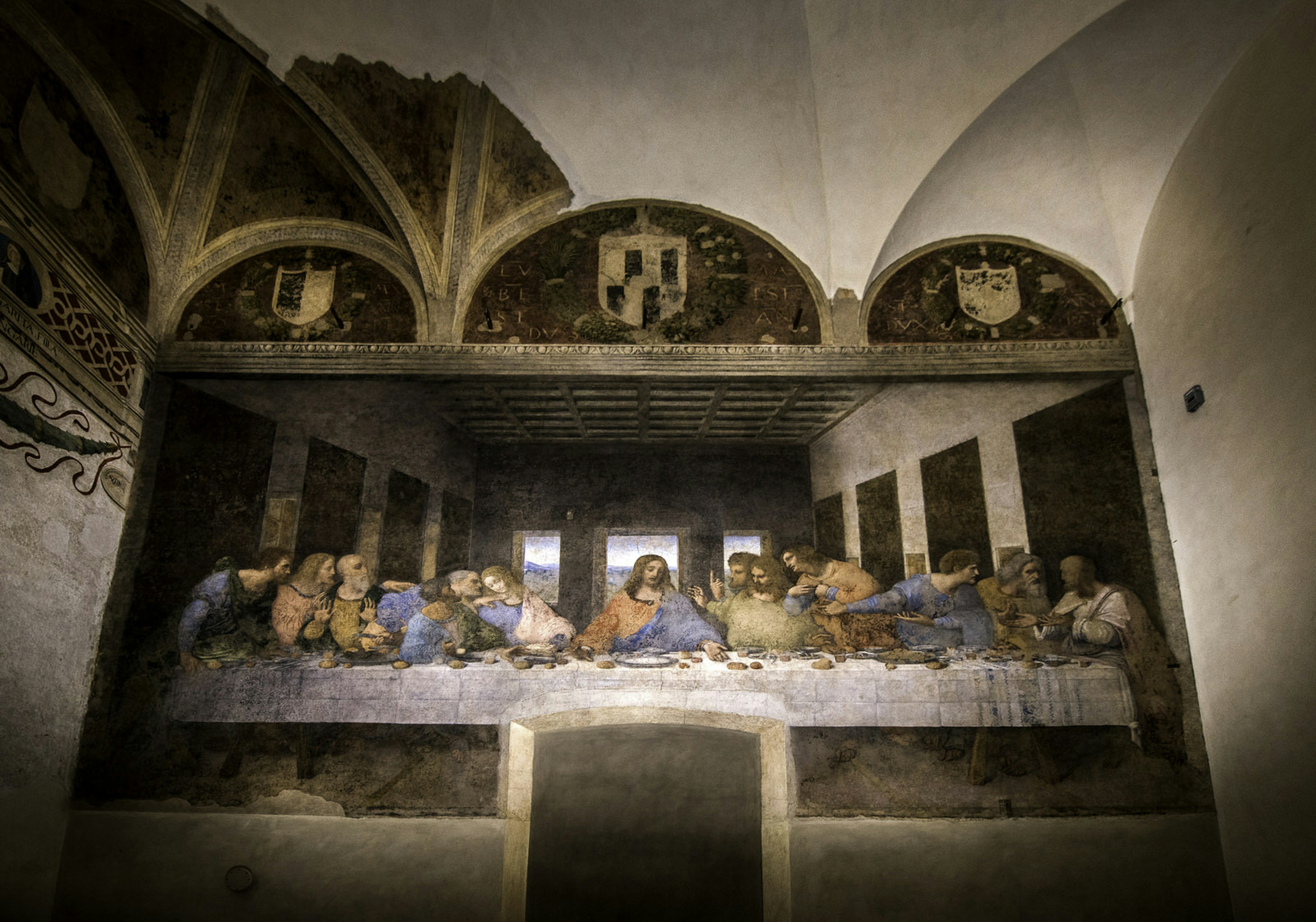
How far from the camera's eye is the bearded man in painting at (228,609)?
5.96m

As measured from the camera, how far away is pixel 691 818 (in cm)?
575

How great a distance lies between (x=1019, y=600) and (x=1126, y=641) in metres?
Answer: 0.78

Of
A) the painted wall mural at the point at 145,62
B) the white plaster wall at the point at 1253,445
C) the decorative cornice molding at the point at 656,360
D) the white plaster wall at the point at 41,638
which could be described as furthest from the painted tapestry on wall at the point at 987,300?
the white plaster wall at the point at 41,638

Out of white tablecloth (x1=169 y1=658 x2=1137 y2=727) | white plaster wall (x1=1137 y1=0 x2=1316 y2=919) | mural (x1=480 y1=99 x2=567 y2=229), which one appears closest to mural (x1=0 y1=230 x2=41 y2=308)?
white tablecloth (x1=169 y1=658 x2=1137 y2=727)

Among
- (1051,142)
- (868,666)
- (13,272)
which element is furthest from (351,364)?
(1051,142)

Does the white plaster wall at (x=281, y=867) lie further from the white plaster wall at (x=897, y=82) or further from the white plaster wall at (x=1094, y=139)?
the white plaster wall at (x=1094, y=139)

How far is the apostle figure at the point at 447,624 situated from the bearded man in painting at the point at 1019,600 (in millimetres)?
3701

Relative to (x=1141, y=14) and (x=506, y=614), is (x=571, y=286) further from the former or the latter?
(x=1141, y=14)

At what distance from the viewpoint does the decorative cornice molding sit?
660 centimetres

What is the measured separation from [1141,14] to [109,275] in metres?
7.69

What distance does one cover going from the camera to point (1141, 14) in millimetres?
5621

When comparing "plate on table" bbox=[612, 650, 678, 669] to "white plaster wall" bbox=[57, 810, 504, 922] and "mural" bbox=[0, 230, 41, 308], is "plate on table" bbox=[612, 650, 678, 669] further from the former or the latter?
"mural" bbox=[0, 230, 41, 308]

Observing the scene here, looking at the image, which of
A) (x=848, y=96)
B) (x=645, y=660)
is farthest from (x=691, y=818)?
(x=848, y=96)

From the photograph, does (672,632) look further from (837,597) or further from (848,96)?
(848,96)
